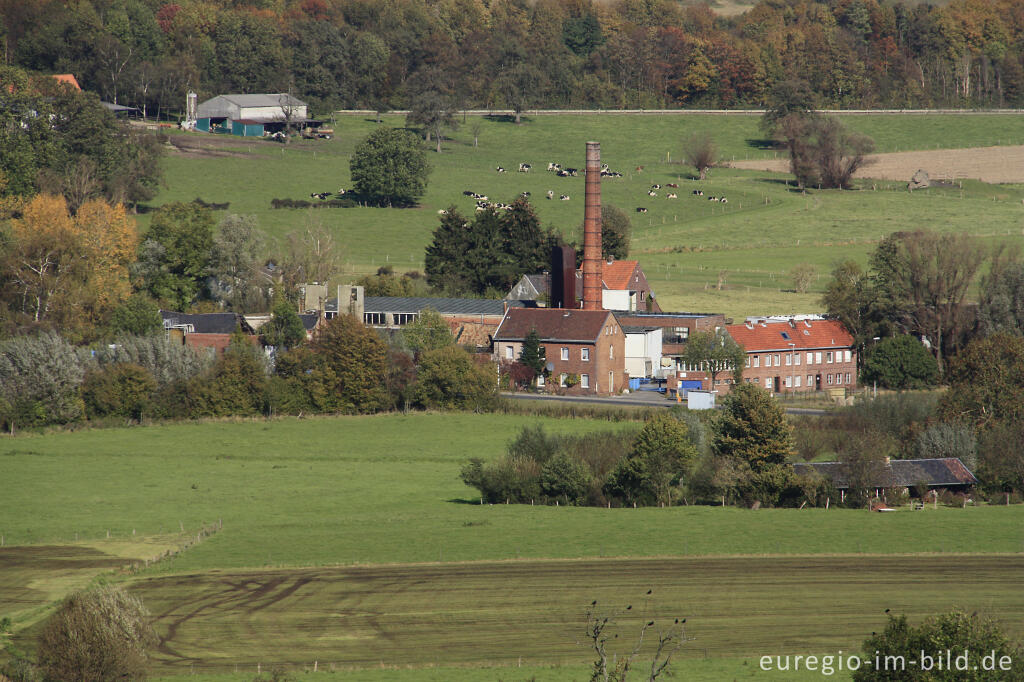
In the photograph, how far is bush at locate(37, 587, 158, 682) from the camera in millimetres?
37688

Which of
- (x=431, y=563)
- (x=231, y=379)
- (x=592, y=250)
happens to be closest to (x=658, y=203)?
(x=592, y=250)

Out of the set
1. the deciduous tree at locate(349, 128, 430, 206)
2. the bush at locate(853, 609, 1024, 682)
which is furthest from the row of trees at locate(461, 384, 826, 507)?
the deciduous tree at locate(349, 128, 430, 206)

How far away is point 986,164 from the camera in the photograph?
595ft

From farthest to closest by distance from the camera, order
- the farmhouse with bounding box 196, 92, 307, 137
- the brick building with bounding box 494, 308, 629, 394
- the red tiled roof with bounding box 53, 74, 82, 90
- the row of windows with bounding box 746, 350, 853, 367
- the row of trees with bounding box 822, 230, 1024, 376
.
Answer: the farmhouse with bounding box 196, 92, 307, 137, the red tiled roof with bounding box 53, 74, 82, 90, the row of trees with bounding box 822, 230, 1024, 376, the row of windows with bounding box 746, 350, 853, 367, the brick building with bounding box 494, 308, 629, 394

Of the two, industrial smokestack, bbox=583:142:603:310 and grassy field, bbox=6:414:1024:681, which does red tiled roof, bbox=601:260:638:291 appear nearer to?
industrial smokestack, bbox=583:142:603:310

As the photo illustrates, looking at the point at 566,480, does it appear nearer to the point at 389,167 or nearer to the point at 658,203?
the point at 389,167

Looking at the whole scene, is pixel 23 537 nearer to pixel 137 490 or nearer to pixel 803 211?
pixel 137 490

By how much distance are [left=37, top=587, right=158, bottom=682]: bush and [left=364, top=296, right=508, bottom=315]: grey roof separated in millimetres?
64930

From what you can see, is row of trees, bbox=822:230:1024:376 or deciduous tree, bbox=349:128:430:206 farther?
deciduous tree, bbox=349:128:430:206

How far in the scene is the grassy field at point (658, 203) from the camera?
13112 cm

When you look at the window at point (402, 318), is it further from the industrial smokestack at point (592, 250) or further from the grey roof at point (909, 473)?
the grey roof at point (909, 473)

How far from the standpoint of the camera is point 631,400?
88.9 m

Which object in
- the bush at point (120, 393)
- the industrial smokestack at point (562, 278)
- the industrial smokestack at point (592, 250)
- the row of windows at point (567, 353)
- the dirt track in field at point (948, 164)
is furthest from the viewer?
the dirt track in field at point (948, 164)

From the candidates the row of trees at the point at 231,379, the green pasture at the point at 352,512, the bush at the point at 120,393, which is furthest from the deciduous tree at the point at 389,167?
the green pasture at the point at 352,512
